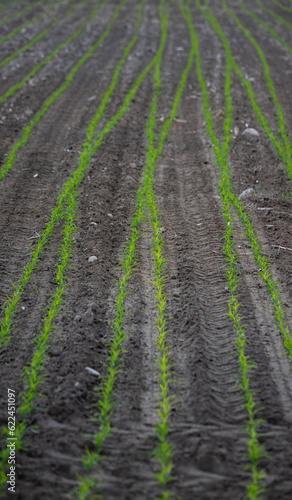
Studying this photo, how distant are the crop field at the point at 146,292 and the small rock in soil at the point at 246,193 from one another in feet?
0.08

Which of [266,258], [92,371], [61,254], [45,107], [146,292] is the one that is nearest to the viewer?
[92,371]

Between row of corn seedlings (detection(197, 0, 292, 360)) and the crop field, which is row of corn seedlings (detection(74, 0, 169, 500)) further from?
row of corn seedlings (detection(197, 0, 292, 360))

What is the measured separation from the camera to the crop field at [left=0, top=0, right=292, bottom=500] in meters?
3.99

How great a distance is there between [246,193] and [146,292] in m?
3.40

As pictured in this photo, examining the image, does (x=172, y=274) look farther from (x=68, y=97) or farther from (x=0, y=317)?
(x=68, y=97)

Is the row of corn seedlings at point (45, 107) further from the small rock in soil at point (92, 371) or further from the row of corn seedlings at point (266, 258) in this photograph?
the small rock in soil at point (92, 371)

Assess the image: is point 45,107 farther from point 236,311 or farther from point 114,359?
point 114,359

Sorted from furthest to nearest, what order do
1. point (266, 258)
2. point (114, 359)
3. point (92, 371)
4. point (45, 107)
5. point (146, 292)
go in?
point (45, 107) → point (266, 258) → point (146, 292) → point (114, 359) → point (92, 371)

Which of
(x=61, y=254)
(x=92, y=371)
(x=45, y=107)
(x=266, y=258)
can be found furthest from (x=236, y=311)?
(x=45, y=107)

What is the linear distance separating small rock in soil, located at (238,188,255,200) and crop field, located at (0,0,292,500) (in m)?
0.02

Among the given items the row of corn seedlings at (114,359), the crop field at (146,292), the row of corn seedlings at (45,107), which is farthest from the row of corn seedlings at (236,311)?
the row of corn seedlings at (45,107)

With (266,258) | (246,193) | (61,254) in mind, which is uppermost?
(246,193)

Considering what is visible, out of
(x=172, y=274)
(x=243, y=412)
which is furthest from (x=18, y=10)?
(x=243, y=412)

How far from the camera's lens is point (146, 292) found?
6.18 m
